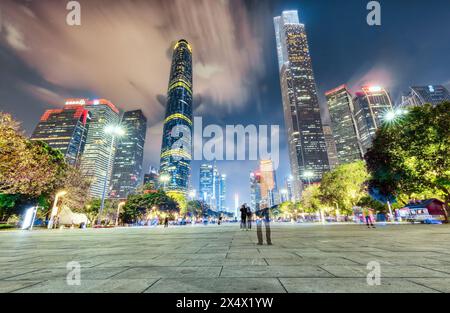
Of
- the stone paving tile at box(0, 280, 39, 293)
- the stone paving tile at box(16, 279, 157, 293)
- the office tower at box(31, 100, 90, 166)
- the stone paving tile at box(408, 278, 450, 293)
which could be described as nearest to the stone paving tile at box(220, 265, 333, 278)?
the stone paving tile at box(408, 278, 450, 293)

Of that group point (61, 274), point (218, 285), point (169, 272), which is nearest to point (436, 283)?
point (218, 285)

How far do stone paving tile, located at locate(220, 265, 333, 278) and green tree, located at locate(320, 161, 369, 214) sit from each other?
1644 inches

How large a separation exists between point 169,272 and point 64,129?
728 ft

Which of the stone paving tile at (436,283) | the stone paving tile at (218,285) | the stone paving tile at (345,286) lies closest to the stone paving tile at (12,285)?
the stone paving tile at (218,285)

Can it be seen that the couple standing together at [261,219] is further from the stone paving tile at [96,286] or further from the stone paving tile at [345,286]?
the stone paving tile at [96,286]

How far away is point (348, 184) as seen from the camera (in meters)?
41.2

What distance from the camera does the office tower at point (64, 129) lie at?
175250 millimetres

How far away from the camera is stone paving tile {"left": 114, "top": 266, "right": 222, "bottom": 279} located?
130 inches

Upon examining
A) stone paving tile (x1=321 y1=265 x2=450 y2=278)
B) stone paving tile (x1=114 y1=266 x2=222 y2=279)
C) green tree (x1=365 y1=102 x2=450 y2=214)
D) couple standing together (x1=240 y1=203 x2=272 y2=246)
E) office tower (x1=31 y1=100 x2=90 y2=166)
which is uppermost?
office tower (x1=31 y1=100 x2=90 y2=166)

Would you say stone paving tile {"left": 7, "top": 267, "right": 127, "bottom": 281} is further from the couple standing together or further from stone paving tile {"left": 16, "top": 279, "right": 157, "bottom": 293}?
the couple standing together

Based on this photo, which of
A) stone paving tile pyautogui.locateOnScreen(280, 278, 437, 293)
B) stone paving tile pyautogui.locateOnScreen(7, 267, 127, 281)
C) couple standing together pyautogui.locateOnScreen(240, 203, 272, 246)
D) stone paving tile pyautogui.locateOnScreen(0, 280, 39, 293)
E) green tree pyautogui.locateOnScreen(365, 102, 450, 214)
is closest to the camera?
stone paving tile pyautogui.locateOnScreen(280, 278, 437, 293)

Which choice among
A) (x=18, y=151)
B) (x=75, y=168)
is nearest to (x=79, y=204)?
(x=75, y=168)

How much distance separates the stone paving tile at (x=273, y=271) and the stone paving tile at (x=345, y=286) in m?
0.34
